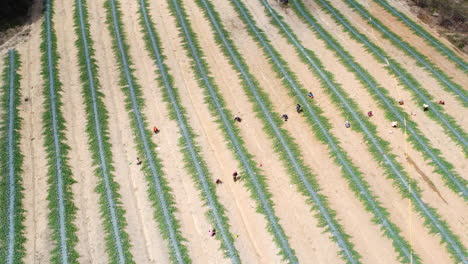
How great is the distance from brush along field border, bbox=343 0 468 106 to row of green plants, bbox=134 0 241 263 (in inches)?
385

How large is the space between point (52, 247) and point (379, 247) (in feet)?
34.2

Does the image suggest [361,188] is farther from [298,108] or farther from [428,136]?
[298,108]

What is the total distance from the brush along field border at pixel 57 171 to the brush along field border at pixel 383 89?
12.9 m

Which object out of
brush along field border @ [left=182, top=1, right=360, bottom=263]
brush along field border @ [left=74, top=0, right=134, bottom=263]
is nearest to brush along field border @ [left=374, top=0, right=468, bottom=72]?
brush along field border @ [left=182, top=1, right=360, bottom=263]

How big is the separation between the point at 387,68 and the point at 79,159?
14359 millimetres

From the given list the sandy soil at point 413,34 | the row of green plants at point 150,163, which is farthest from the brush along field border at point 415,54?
the row of green plants at point 150,163

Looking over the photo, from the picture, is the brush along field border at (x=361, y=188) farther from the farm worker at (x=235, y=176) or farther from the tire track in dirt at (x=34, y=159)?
the tire track in dirt at (x=34, y=159)

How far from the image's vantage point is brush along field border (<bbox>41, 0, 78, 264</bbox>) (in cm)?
1314

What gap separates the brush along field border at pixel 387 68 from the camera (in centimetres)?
1607

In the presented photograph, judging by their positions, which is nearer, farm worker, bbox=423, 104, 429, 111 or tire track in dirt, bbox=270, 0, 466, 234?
tire track in dirt, bbox=270, 0, 466, 234

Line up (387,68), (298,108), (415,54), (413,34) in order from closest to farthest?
(298,108)
(387,68)
(415,54)
(413,34)

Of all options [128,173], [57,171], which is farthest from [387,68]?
[57,171]

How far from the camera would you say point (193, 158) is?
15664 millimetres

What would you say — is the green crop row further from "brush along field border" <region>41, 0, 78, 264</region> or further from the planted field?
"brush along field border" <region>41, 0, 78, 264</region>
